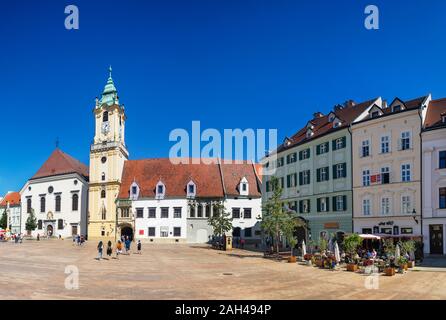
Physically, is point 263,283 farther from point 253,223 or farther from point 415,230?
point 253,223

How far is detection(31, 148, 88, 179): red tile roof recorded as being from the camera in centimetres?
7844

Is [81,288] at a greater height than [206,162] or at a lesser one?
lesser

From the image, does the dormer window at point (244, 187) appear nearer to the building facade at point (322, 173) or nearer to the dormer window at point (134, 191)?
the building facade at point (322, 173)

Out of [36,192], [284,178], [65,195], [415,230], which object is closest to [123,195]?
[65,195]

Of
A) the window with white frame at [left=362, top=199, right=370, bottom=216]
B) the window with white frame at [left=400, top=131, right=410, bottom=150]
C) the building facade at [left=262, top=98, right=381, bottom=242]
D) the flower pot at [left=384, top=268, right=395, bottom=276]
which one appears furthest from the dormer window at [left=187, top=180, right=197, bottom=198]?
the flower pot at [left=384, top=268, right=395, bottom=276]

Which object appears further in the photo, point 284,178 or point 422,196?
point 284,178

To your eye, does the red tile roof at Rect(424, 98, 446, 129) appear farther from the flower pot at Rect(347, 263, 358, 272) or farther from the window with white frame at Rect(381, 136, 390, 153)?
the flower pot at Rect(347, 263, 358, 272)

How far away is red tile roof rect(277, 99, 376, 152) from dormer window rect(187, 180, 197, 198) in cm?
1900

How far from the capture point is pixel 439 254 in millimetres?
36000

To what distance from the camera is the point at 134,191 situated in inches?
2805

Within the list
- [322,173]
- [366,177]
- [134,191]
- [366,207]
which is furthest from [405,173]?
[134,191]

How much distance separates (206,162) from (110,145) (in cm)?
1624

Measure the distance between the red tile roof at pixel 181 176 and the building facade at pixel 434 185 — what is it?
114ft

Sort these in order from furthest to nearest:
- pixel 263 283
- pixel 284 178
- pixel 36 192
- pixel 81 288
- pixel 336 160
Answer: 1. pixel 36 192
2. pixel 284 178
3. pixel 336 160
4. pixel 263 283
5. pixel 81 288
